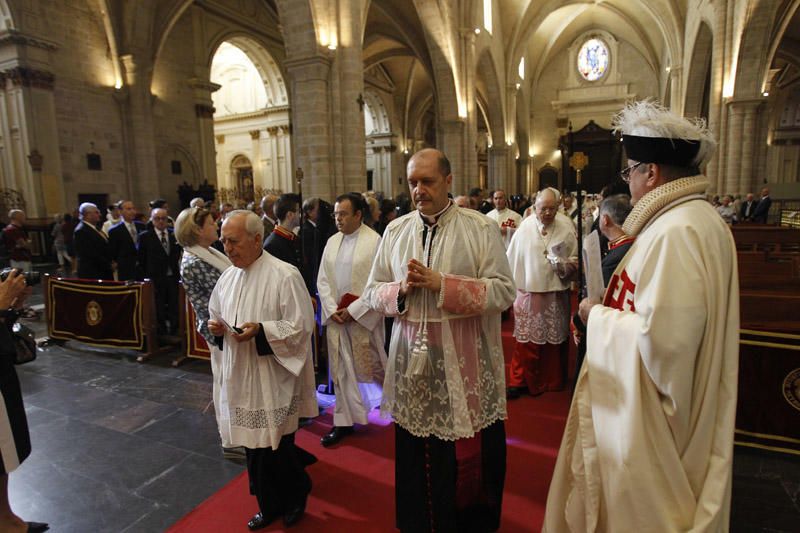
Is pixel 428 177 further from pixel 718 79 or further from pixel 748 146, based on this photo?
pixel 718 79

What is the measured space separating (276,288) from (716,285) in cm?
205

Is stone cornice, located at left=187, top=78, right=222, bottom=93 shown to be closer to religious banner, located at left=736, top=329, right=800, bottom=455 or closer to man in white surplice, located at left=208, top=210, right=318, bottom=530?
Result: man in white surplice, located at left=208, top=210, right=318, bottom=530

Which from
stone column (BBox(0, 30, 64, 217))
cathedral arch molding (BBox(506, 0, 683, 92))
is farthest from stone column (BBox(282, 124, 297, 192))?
cathedral arch molding (BBox(506, 0, 683, 92))

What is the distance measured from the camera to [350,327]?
3693 millimetres

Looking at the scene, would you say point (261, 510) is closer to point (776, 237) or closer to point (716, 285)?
point (716, 285)

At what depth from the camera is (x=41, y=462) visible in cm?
355

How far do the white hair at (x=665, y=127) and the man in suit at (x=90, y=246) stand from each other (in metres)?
7.19

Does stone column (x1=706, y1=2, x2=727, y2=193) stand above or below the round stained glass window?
below

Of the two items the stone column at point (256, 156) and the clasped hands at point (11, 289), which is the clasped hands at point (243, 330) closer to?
the clasped hands at point (11, 289)

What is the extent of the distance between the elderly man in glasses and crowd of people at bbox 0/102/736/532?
22mm

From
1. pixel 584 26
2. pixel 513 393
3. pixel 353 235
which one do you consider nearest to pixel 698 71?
pixel 584 26

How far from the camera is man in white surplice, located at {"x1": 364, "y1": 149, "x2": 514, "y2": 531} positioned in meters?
2.21

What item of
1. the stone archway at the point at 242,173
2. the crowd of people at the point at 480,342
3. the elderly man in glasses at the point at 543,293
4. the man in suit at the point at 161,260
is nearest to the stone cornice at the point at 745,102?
the elderly man in glasses at the point at 543,293

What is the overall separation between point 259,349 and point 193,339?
3.67 meters
